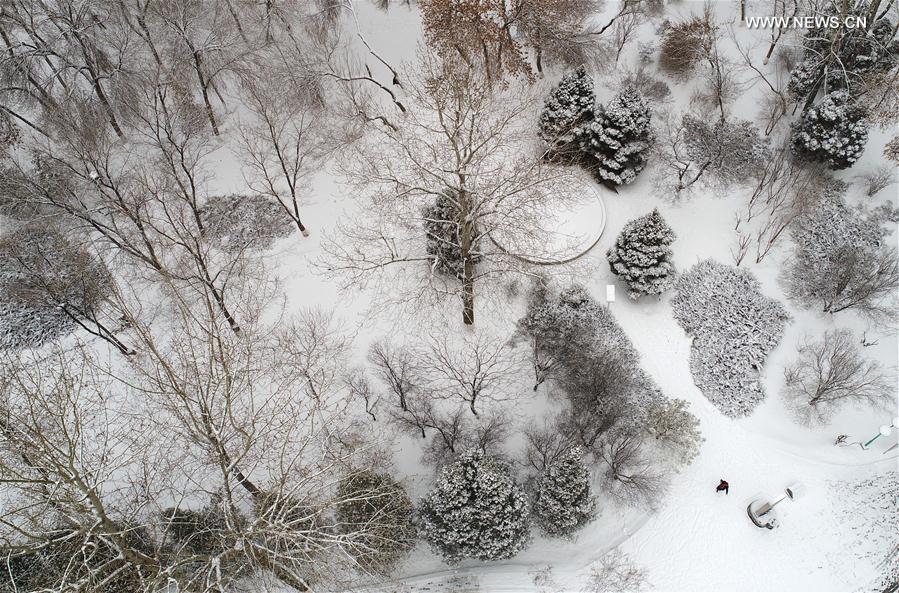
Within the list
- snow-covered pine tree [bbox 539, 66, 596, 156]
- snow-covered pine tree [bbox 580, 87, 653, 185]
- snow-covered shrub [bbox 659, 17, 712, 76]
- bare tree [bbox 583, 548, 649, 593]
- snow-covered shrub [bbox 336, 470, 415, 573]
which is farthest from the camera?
snow-covered shrub [bbox 659, 17, 712, 76]

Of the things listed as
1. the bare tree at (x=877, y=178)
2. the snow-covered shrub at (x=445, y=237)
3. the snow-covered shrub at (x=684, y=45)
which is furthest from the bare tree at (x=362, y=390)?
the bare tree at (x=877, y=178)

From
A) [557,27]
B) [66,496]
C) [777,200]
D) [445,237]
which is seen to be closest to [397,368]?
[445,237]

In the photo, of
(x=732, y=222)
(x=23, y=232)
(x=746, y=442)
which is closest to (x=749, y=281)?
(x=732, y=222)

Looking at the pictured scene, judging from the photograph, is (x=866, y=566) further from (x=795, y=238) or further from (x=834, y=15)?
(x=834, y=15)

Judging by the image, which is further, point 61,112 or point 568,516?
point 61,112

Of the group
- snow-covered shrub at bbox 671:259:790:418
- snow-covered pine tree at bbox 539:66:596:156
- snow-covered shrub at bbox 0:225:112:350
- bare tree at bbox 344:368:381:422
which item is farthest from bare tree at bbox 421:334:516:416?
snow-covered shrub at bbox 0:225:112:350

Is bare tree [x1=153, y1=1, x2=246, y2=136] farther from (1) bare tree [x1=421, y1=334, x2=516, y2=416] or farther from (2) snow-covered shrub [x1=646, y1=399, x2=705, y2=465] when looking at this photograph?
(2) snow-covered shrub [x1=646, y1=399, x2=705, y2=465]
